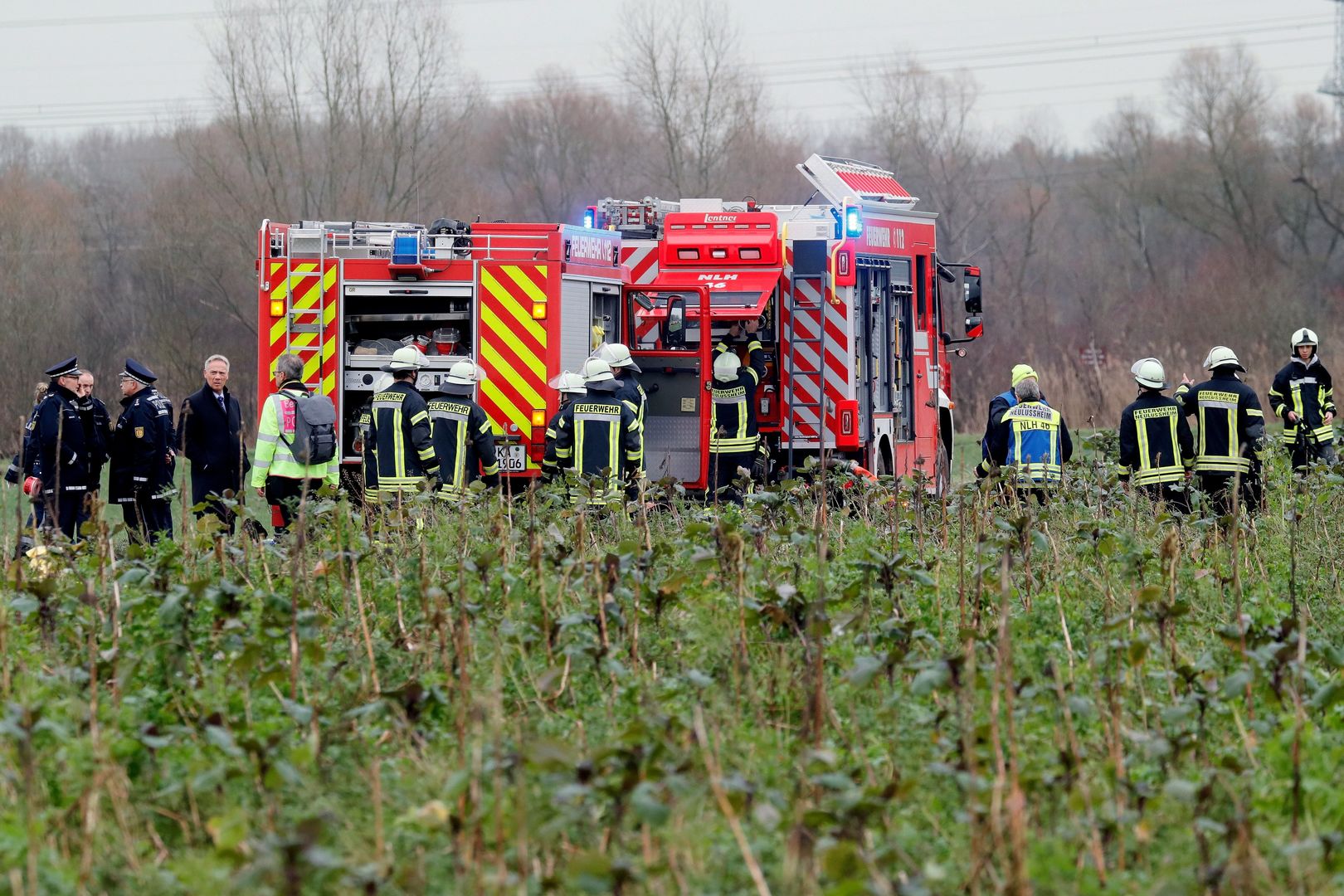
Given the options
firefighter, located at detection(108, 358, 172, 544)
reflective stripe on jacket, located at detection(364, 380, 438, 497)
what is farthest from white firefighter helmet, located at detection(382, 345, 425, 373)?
firefighter, located at detection(108, 358, 172, 544)

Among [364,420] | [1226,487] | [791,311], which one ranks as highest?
[791,311]

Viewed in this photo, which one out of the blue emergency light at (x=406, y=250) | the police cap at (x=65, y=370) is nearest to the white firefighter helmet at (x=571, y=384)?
the blue emergency light at (x=406, y=250)

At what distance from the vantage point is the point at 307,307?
37.6 ft

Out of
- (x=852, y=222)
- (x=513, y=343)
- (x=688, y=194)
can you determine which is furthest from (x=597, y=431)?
(x=688, y=194)

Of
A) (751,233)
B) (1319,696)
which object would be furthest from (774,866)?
(751,233)

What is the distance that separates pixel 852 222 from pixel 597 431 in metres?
3.60

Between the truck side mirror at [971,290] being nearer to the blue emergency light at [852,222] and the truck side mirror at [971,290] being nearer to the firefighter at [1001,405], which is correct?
the blue emergency light at [852,222]

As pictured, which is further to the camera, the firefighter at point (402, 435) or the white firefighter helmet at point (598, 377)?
the white firefighter helmet at point (598, 377)

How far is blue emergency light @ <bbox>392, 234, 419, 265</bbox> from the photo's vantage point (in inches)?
444

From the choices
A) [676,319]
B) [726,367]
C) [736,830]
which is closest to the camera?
[736,830]

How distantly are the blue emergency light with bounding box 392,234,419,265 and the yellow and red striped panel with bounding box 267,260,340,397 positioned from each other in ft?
1.56

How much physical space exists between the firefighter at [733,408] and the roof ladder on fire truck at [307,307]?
2.71m

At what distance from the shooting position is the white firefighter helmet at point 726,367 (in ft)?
39.3

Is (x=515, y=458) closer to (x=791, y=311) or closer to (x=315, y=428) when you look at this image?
(x=315, y=428)
